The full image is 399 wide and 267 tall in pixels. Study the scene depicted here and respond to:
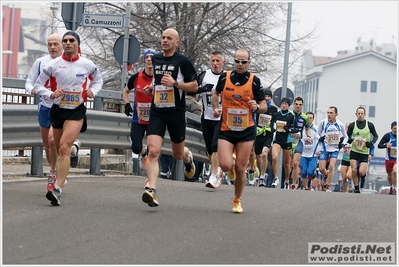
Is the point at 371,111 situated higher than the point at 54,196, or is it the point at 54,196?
the point at 371,111

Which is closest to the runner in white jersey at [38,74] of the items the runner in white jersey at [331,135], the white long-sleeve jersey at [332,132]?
the runner in white jersey at [331,135]

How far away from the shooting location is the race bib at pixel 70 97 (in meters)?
10.8

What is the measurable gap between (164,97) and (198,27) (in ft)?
69.2

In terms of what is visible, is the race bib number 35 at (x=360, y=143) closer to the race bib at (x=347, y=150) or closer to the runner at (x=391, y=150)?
the runner at (x=391, y=150)

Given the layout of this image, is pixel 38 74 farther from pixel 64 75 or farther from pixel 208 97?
pixel 208 97

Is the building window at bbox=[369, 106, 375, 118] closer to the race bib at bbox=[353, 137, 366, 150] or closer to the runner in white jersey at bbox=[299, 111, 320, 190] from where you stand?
the runner in white jersey at bbox=[299, 111, 320, 190]

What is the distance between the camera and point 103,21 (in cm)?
1780

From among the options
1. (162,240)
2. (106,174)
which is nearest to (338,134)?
(106,174)

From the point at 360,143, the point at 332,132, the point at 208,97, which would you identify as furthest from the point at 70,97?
the point at 332,132

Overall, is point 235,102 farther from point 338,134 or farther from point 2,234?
point 338,134

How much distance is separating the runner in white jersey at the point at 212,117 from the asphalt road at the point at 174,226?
74 cm

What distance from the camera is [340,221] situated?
10.0m

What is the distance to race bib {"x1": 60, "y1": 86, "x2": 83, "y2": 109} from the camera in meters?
10.8

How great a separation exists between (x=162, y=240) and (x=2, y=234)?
4.66 feet
